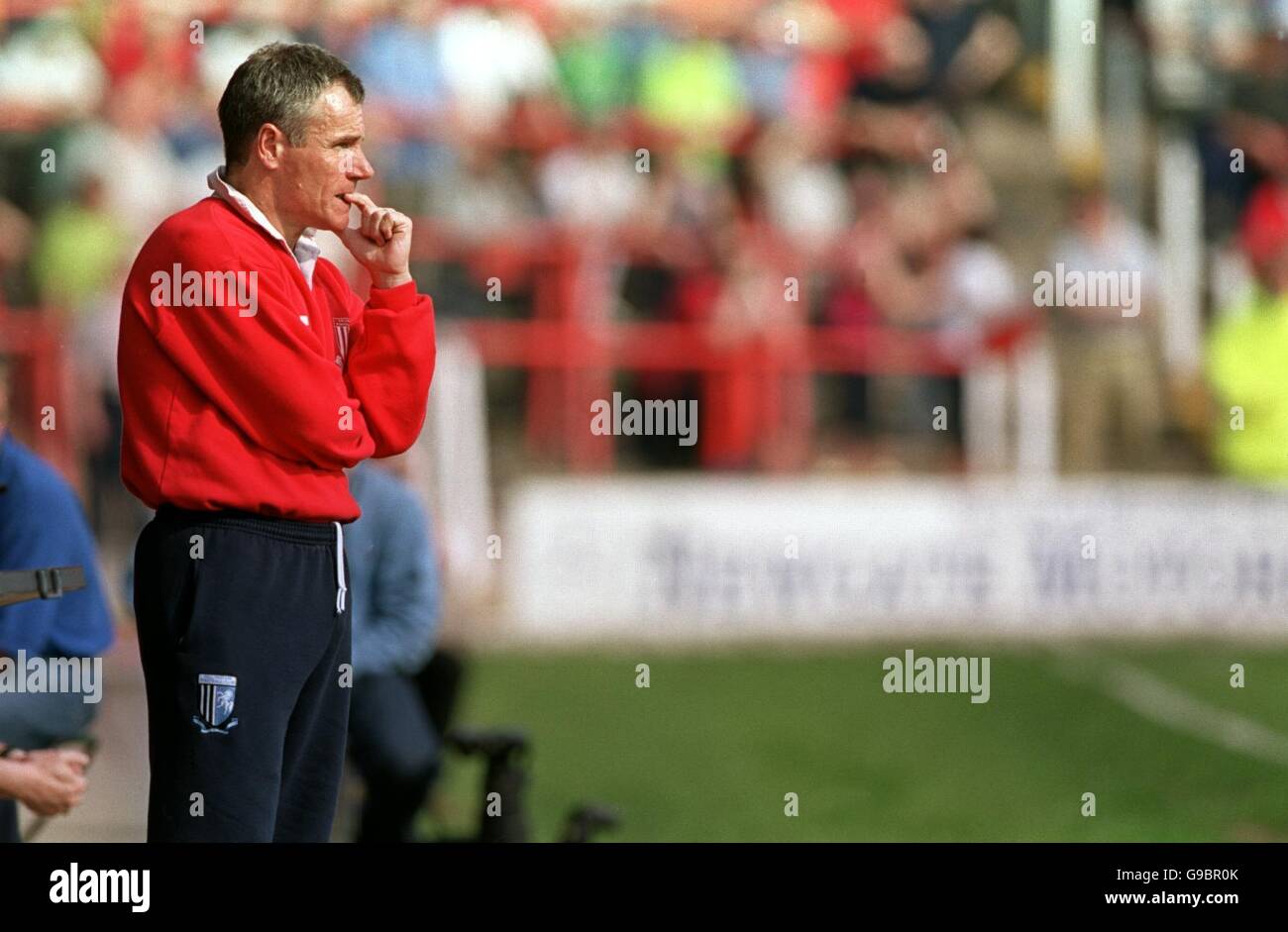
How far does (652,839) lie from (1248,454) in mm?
6504

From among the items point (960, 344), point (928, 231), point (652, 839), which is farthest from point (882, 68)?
point (652, 839)

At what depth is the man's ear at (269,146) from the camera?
3.65 metres

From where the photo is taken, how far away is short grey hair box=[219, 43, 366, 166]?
3.62 metres

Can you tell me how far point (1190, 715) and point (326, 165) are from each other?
8.03 metres

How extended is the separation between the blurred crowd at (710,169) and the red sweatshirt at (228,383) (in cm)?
808

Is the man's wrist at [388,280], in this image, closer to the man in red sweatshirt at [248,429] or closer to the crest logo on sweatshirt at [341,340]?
the man in red sweatshirt at [248,429]

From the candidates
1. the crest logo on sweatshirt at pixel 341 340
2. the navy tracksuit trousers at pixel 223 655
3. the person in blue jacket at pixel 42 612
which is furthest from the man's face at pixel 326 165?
the person in blue jacket at pixel 42 612

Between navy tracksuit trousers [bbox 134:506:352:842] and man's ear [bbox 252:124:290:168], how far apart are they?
591mm

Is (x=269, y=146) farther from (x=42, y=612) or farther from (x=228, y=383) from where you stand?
(x=42, y=612)

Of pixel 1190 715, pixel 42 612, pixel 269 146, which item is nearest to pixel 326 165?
pixel 269 146

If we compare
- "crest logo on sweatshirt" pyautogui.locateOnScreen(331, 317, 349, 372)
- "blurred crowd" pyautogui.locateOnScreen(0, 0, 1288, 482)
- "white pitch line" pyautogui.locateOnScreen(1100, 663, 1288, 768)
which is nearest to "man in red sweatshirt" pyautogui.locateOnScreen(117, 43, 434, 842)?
"crest logo on sweatshirt" pyautogui.locateOnScreen(331, 317, 349, 372)

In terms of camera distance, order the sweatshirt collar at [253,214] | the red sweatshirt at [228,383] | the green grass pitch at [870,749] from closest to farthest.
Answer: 1. the red sweatshirt at [228,383]
2. the sweatshirt collar at [253,214]
3. the green grass pitch at [870,749]

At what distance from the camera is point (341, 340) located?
3.88m

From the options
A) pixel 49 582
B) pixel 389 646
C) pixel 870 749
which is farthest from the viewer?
pixel 870 749
